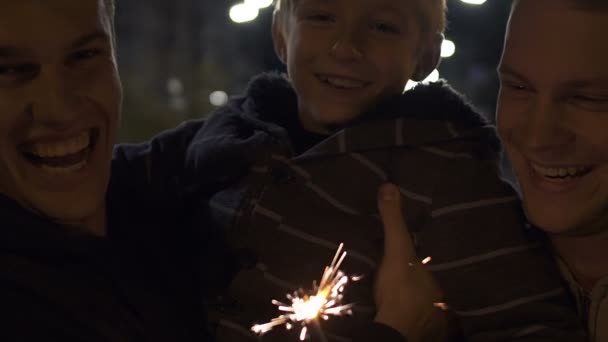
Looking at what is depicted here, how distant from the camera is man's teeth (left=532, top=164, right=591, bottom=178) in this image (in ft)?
3.95

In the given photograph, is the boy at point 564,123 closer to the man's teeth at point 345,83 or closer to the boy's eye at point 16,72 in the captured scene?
the man's teeth at point 345,83

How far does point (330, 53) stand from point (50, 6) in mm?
527

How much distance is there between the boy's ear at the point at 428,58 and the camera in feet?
5.07

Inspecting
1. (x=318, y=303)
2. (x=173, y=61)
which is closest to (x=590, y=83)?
(x=318, y=303)

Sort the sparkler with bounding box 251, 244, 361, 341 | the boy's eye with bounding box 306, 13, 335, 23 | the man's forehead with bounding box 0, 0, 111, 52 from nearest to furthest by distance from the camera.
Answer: the man's forehead with bounding box 0, 0, 111, 52 → the sparkler with bounding box 251, 244, 361, 341 → the boy's eye with bounding box 306, 13, 335, 23

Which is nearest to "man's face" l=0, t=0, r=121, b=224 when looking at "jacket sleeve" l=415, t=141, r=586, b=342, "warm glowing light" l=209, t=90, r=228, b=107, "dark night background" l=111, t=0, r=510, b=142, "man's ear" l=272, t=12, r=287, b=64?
"man's ear" l=272, t=12, r=287, b=64

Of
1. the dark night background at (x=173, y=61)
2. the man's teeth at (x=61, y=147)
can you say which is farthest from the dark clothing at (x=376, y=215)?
the dark night background at (x=173, y=61)

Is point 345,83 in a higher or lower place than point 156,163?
higher

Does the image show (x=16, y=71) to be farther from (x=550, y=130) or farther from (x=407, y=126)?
(x=550, y=130)

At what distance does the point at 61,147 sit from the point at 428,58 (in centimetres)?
76

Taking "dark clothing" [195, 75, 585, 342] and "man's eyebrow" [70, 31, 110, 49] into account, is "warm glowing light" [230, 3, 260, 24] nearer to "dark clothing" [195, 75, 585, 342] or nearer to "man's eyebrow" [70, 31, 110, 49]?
"dark clothing" [195, 75, 585, 342]

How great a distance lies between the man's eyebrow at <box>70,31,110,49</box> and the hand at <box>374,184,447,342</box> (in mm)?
555

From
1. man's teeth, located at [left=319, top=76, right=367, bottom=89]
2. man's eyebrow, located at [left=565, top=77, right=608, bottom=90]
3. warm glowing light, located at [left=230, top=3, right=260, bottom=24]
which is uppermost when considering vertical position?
warm glowing light, located at [left=230, top=3, right=260, bottom=24]

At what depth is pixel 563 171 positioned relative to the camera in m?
1.21
